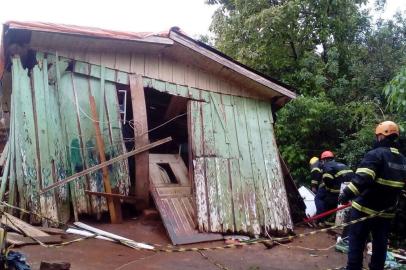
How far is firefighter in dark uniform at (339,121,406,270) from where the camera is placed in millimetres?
4945

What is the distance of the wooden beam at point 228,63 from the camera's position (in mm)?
7629

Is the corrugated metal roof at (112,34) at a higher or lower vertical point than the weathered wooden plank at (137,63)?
higher

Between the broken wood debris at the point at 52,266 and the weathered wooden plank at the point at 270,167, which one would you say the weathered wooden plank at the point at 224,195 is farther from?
the broken wood debris at the point at 52,266

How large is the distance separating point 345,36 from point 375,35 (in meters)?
1.41

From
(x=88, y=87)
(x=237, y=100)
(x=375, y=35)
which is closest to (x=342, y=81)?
(x=375, y=35)

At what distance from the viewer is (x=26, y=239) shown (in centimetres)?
562

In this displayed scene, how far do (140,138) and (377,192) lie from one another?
4129 millimetres

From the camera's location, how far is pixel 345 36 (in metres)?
16.9

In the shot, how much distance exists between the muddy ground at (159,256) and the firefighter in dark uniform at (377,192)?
1.26m

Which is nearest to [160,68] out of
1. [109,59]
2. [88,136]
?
[109,59]

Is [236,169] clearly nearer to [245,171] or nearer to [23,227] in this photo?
[245,171]

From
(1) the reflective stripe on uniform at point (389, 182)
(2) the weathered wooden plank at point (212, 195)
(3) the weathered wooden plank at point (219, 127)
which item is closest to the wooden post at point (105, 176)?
(2) the weathered wooden plank at point (212, 195)

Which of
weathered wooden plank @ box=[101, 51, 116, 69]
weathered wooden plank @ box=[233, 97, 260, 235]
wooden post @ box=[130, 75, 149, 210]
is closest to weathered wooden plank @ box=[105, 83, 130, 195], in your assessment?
wooden post @ box=[130, 75, 149, 210]

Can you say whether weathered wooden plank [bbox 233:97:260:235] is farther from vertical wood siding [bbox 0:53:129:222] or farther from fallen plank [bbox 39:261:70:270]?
fallen plank [bbox 39:261:70:270]
